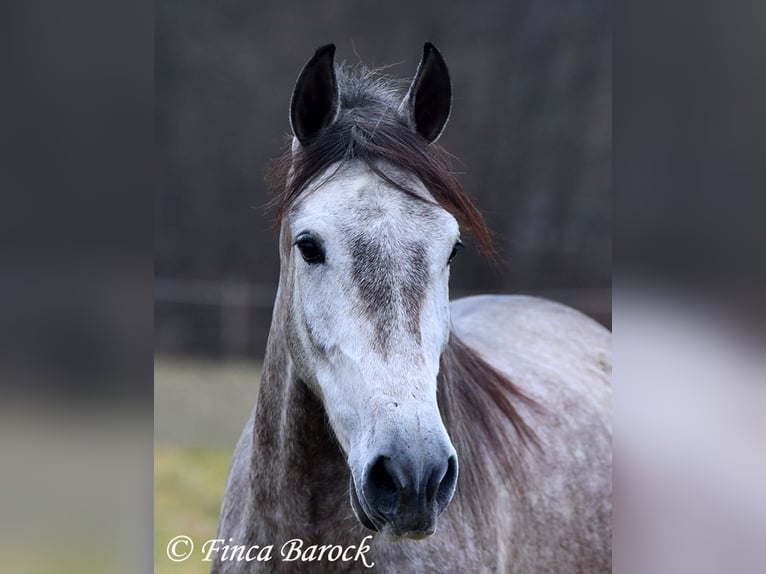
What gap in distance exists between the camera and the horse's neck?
1.70 m

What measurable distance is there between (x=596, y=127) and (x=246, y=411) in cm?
281

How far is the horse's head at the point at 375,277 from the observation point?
4.40 ft

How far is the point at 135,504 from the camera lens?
120cm

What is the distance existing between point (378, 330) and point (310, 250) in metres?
0.24

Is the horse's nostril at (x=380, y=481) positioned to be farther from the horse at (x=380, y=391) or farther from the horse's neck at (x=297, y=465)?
the horse's neck at (x=297, y=465)

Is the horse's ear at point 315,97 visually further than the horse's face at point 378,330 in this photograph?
Yes

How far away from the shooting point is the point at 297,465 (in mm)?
1721

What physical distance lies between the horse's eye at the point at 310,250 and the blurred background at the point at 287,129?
2717mm

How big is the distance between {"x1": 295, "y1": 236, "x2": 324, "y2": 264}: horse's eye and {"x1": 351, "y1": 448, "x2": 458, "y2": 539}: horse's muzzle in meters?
0.43

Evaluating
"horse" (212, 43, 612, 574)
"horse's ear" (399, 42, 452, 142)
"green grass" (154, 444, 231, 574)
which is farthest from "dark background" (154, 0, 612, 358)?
"horse's ear" (399, 42, 452, 142)

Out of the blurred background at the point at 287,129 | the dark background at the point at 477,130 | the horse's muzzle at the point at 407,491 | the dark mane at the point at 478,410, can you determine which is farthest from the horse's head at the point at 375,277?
the dark background at the point at 477,130

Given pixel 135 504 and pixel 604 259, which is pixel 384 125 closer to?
pixel 135 504

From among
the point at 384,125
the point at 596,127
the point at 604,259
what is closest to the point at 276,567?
the point at 384,125

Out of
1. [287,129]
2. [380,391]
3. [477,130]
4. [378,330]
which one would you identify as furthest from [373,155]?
[477,130]
